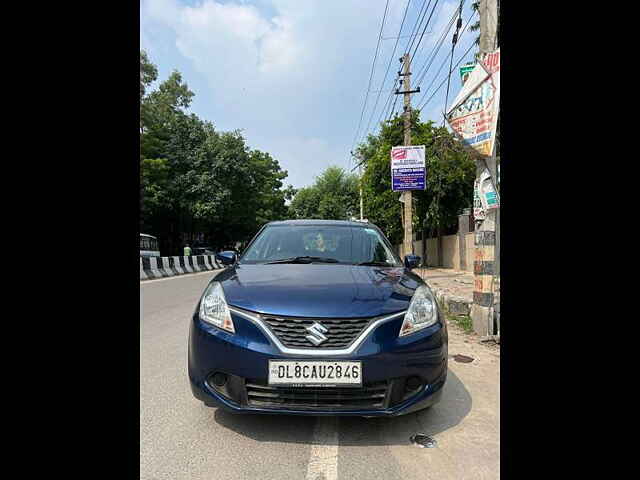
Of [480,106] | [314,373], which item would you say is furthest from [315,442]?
[480,106]

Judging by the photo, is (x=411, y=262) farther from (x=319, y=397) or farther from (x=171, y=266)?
(x=171, y=266)

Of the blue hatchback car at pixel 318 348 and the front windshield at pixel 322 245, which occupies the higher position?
the front windshield at pixel 322 245

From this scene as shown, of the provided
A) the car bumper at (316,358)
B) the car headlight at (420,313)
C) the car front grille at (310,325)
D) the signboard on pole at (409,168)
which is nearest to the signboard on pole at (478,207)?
the car headlight at (420,313)

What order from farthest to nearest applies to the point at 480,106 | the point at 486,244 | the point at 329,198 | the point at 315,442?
the point at 329,198 < the point at 486,244 < the point at 480,106 < the point at 315,442

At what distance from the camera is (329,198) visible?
49.5 meters

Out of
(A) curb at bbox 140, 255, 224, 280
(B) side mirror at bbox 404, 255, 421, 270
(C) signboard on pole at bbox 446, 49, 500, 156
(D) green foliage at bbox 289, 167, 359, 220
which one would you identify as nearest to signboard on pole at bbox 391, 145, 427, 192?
(A) curb at bbox 140, 255, 224, 280

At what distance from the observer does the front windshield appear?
326cm

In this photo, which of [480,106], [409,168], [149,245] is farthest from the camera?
[149,245]

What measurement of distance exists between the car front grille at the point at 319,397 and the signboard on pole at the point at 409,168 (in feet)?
31.8

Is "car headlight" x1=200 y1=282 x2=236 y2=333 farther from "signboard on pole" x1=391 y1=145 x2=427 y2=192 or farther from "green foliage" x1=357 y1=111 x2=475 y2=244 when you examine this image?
"green foliage" x1=357 y1=111 x2=475 y2=244

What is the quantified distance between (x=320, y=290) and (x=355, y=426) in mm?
889

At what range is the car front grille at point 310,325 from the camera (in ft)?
6.63

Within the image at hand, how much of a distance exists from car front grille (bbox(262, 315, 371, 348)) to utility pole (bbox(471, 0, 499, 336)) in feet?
10.3

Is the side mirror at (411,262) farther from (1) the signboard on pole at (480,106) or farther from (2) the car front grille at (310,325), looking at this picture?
(1) the signboard on pole at (480,106)
